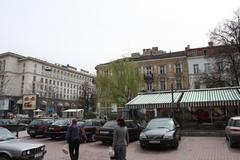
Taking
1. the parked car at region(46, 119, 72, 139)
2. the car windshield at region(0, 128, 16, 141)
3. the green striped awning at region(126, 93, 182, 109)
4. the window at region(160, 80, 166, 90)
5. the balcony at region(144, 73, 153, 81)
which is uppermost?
the balcony at region(144, 73, 153, 81)

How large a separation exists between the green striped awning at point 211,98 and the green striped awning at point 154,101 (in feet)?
3.72

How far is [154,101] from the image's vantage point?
77.7 ft

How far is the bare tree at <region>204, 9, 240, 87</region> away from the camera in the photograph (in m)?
27.4

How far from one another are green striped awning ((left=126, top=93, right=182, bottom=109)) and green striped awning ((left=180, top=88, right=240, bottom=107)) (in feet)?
3.72

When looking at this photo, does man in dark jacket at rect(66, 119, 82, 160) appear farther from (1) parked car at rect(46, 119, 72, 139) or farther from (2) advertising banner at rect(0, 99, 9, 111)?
(2) advertising banner at rect(0, 99, 9, 111)

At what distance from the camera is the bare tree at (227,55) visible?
27.4 m

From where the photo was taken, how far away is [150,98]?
82.8ft

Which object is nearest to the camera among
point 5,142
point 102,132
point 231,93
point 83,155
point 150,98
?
point 5,142

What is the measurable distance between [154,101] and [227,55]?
455 inches

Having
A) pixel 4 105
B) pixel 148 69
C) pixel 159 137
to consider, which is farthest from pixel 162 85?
pixel 159 137

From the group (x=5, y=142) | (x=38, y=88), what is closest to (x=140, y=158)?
(x=5, y=142)

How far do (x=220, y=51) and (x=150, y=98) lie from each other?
11.0 m

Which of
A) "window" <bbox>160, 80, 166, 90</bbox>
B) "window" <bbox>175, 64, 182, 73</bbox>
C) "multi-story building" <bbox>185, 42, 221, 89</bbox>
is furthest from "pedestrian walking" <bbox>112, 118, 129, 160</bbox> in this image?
"window" <bbox>160, 80, 166, 90</bbox>

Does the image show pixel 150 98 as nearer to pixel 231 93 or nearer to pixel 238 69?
pixel 231 93
